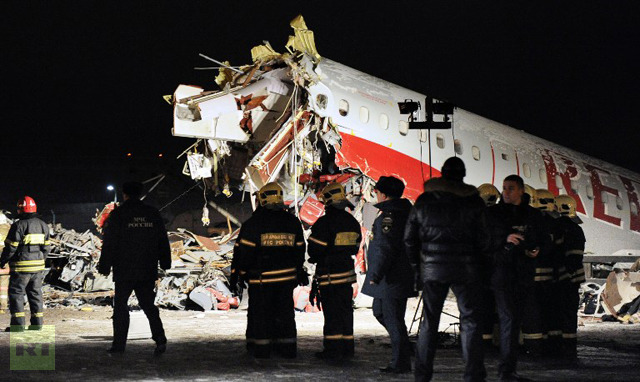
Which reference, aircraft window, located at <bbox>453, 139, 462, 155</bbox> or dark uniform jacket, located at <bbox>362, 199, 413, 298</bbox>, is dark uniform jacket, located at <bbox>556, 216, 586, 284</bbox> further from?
aircraft window, located at <bbox>453, 139, 462, 155</bbox>

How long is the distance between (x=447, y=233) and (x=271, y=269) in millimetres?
2779

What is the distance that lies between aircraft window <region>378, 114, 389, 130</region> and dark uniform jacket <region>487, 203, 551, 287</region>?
27.4 ft

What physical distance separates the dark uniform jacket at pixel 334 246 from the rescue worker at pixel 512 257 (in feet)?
5.59

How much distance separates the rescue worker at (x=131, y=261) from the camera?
825 cm

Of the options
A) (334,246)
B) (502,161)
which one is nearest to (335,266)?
(334,246)

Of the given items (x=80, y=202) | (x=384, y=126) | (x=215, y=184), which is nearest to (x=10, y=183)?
(x=80, y=202)

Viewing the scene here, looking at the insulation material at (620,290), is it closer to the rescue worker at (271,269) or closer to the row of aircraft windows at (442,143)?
the row of aircraft windows at (442,143)

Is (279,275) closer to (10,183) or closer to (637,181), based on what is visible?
(637,181)

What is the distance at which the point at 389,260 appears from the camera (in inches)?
283

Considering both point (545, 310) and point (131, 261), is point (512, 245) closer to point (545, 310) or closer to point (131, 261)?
point (545, 310)

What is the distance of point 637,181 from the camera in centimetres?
2206

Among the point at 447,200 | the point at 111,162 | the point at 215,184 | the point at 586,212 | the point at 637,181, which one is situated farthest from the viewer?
the point at 111,162

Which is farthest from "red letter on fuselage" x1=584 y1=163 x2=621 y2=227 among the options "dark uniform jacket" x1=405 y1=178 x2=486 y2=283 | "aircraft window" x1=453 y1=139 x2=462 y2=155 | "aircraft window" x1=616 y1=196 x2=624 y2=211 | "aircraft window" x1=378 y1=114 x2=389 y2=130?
"dark uniform jacket" x1=405 y1=178 x2=486 y2=283

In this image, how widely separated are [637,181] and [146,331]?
55.0 ft
